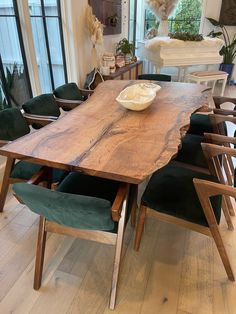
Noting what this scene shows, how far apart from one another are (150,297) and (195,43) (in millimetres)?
3977

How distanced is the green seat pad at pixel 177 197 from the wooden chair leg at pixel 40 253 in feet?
1.88

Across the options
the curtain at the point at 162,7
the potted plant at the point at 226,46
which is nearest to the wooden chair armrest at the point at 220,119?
the curtain at the point at 162,7

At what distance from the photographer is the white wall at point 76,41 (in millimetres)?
2820

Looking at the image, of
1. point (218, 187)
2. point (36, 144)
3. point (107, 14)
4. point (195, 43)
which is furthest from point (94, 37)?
point (218, 187)

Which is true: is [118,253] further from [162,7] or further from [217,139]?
[162,7]

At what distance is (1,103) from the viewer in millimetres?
2318

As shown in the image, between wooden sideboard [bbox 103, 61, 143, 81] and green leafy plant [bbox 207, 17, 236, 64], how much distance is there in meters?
2.06

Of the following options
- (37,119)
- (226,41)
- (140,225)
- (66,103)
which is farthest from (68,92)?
(226,41)

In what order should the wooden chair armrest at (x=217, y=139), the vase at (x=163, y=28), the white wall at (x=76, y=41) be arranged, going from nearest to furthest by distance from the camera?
the wooden chair armrest at (x=217, y=139), the white wall at (x=76, y=41), the vase at (x=163, y=28)

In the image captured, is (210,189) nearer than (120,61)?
Yes

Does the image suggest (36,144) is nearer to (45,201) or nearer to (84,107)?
(45,201)

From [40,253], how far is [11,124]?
0.94 metres

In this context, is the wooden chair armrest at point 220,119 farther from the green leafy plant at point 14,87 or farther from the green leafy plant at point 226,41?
the green leafy plant at point 226,41

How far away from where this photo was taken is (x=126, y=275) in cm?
144
